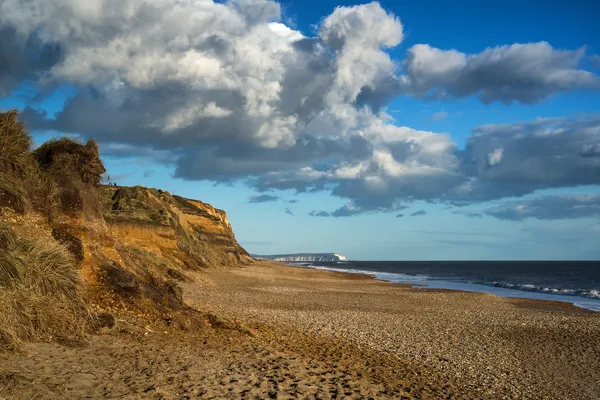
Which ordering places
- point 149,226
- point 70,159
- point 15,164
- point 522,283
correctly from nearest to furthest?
1. point 15,164
2. point 70,159
3. point 149,226
4. point 522,283

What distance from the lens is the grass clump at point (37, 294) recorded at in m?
8.92

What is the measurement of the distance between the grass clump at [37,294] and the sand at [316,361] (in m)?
0.46

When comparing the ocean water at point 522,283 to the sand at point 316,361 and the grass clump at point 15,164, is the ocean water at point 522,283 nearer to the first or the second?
the sand at point 316,361

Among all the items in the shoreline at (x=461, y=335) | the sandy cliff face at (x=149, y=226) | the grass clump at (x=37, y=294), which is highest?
the sandy cliff face at (x=149, y=226)

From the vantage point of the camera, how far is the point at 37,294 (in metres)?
9.73

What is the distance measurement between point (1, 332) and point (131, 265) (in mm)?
9118

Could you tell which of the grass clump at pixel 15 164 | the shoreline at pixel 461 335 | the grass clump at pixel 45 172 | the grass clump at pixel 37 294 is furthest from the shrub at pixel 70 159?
the shoreline at pixel 461 335

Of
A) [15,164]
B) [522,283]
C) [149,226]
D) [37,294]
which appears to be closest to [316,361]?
[37,294]

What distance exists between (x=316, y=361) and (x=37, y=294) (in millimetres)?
6622

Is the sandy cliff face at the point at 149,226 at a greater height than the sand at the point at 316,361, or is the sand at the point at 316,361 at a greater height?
the sandy cliff face at the point at 149,226

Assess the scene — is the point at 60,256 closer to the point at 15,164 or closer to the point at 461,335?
the point at 15,164

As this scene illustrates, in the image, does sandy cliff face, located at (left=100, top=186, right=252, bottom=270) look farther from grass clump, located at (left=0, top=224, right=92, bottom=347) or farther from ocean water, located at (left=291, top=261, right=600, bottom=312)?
ocean water, located at (left=291, top=261, right=600, bottom=312)

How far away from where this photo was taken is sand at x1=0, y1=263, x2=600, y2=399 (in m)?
8.26

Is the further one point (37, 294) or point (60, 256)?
point (60, 256)
